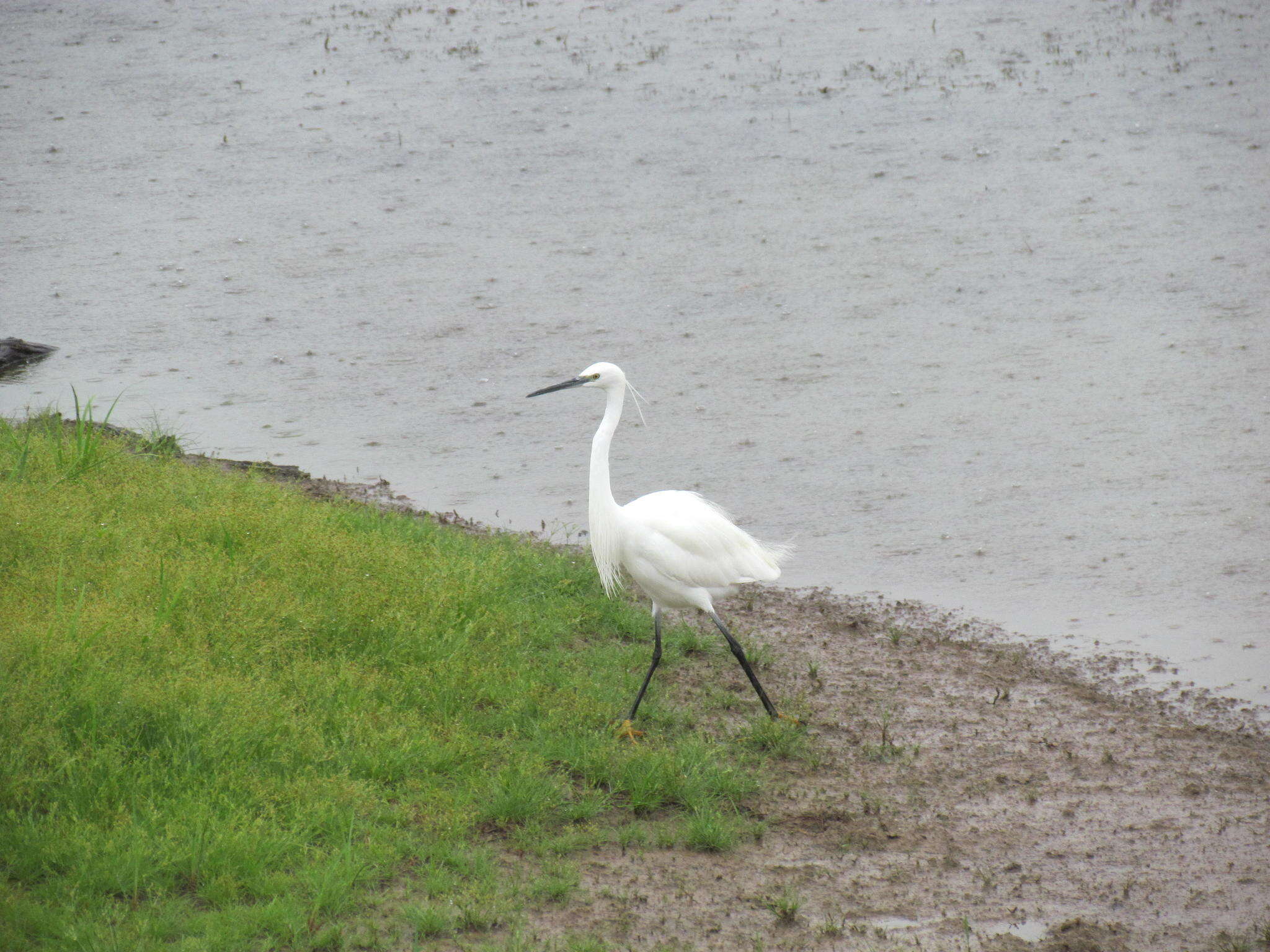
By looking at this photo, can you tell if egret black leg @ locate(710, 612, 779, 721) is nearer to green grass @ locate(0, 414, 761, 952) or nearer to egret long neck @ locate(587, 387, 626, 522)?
green grass @ locate(0, 414, 761, 952)

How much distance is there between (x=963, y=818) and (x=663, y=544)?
1.56 metres

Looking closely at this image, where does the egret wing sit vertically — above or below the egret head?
below

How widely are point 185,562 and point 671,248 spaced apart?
20.4 feet

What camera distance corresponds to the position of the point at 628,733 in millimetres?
4781

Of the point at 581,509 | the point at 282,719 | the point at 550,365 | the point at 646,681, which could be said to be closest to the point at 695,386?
the point at 550,365

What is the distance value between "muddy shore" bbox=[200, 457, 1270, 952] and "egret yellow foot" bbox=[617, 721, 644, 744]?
482mm

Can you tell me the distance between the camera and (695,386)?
852 cm

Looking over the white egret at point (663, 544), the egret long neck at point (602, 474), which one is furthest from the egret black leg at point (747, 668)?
the egret long neck at point (602, 474)

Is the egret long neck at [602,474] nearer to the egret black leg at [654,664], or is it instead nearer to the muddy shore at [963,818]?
the egret black leg at [654,664]

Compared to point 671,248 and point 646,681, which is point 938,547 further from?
point 671,248

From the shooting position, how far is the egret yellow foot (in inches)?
187

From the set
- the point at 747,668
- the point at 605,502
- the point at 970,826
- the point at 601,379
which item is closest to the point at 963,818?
the point at 970,826

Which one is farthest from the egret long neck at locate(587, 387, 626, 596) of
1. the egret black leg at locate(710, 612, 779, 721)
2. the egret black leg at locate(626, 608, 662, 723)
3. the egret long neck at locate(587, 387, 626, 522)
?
the egret black leg at locate(710, 612, 779, 721)

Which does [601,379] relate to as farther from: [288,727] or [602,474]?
[288,727]
